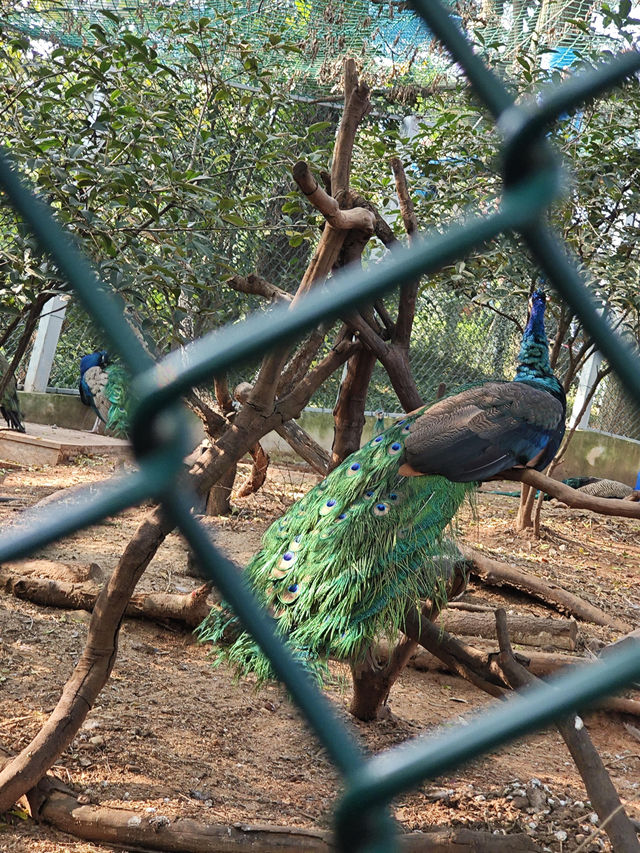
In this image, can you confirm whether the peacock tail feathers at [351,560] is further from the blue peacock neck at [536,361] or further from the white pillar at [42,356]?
the white pillar at [42,356]

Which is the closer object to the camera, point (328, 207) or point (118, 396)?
point (328, 207)

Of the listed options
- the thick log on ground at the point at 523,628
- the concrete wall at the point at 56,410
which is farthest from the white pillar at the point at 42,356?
the thick log on ground at the point at 523,628

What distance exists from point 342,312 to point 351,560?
2.26 m

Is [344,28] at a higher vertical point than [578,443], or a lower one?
higher

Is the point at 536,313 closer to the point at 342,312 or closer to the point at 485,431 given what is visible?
the point at 485,431

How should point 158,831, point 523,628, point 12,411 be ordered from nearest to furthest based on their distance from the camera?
point 158,831 → point 523,628 → point 12,411

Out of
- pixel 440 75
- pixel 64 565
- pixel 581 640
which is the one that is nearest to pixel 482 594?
pixel 581 640

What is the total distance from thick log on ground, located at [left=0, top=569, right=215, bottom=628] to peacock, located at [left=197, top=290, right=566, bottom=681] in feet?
1.65

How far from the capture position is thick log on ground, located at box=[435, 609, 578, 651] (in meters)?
3.76

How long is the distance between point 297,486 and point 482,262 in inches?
118

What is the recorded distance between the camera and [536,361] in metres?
4.10

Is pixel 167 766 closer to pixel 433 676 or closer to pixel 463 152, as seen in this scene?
pixel 433 676

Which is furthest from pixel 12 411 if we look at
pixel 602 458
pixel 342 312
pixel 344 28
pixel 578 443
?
pixel 342 312

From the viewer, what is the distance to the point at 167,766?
98.6 inches
